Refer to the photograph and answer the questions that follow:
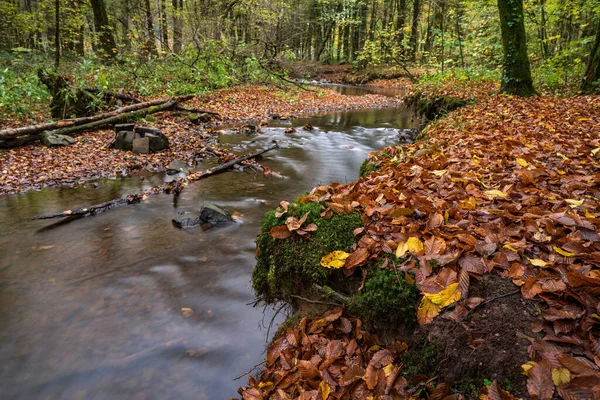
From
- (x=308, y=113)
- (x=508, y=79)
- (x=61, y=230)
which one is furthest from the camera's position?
(x=308, y=113)

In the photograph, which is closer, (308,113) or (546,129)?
(546,129)

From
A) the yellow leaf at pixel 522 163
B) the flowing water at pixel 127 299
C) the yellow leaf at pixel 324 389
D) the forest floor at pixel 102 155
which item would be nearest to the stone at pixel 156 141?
the forest floor at pixel 102 155


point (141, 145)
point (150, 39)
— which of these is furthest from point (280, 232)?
point (150, 39)

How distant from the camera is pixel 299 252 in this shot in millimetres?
2762

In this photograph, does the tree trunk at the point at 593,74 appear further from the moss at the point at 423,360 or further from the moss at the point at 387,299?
the moss at the point at 423,360

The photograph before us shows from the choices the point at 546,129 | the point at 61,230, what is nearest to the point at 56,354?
the point at 61,230

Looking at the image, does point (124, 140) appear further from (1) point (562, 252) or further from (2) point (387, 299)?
(1) point (562, 252)

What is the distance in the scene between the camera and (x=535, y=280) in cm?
193

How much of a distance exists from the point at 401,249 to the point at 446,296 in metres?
0.46

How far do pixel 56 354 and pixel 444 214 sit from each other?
136 inches

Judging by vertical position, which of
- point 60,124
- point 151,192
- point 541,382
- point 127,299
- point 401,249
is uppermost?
point 60,124

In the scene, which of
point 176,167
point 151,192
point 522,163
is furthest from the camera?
point 176,167

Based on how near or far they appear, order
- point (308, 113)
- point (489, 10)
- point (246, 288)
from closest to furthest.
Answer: point (246, 288) → point (489, 10) → point (308, 113)

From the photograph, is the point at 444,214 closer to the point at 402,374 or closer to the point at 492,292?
the point at 492,292
